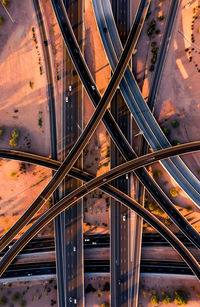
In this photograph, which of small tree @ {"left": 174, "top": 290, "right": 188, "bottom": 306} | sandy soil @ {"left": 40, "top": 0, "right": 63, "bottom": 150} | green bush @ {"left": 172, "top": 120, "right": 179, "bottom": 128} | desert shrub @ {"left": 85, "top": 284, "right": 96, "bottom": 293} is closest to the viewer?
small tree @ {"left": 174, "top": 290, "right": 188, "bottom": 306}

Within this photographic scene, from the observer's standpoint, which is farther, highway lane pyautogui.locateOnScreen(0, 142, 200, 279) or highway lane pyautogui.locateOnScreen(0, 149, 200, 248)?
highway lane pyautogui.locateOnScreen(0, 149, 200, 248)

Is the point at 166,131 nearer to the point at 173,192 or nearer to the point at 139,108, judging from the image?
the point at 139,108

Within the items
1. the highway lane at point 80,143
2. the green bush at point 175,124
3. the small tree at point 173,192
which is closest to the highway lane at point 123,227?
the highway lane at point 80,143

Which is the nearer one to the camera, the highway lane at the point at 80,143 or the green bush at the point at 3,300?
the highway lane at the point at 80,143

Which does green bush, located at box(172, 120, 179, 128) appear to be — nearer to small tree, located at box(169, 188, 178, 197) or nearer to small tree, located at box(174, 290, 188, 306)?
small tree, located at box(169, 188, 178, 197)

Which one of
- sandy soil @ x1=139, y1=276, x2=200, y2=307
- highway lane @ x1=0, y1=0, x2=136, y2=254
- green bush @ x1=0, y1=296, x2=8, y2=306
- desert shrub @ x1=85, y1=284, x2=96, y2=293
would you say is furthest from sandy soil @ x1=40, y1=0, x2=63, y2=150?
sandy soil @ x1=139, y1=276, x2=200, y2=307

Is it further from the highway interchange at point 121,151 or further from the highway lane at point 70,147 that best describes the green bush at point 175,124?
the highway lane at point 70,147
